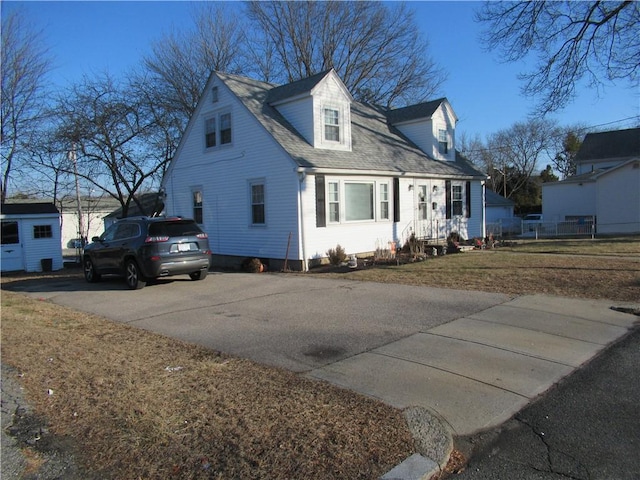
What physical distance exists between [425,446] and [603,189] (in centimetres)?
3087

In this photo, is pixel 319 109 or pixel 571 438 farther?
pixel 319 109

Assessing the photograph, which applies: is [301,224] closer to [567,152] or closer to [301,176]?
[301,176]

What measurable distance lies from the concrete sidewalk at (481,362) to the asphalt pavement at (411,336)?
1 cm

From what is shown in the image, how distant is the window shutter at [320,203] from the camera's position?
1566 cm

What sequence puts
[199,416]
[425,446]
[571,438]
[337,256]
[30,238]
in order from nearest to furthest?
[425,446] < [571,438] < [199,416] < [337,256] < [30,238]

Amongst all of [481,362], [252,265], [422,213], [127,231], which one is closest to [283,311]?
[481,362]

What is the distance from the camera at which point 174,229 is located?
12.3m

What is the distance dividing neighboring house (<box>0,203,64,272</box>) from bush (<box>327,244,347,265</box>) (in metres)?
13.0

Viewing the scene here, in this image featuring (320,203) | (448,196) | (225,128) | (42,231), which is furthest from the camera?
(42,231)

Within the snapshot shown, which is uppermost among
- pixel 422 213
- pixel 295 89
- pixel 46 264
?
pixel 295 89

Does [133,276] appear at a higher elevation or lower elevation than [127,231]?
lower

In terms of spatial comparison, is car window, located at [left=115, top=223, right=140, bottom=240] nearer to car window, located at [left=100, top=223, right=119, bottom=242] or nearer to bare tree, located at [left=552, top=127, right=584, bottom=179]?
car window, located at [left=100, top=223, right=119, bottom=242]

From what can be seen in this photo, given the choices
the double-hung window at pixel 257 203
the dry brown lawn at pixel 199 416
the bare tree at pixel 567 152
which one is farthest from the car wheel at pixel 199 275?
the bare tree at pixel 567 152

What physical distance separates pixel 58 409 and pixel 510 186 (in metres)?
64.2
